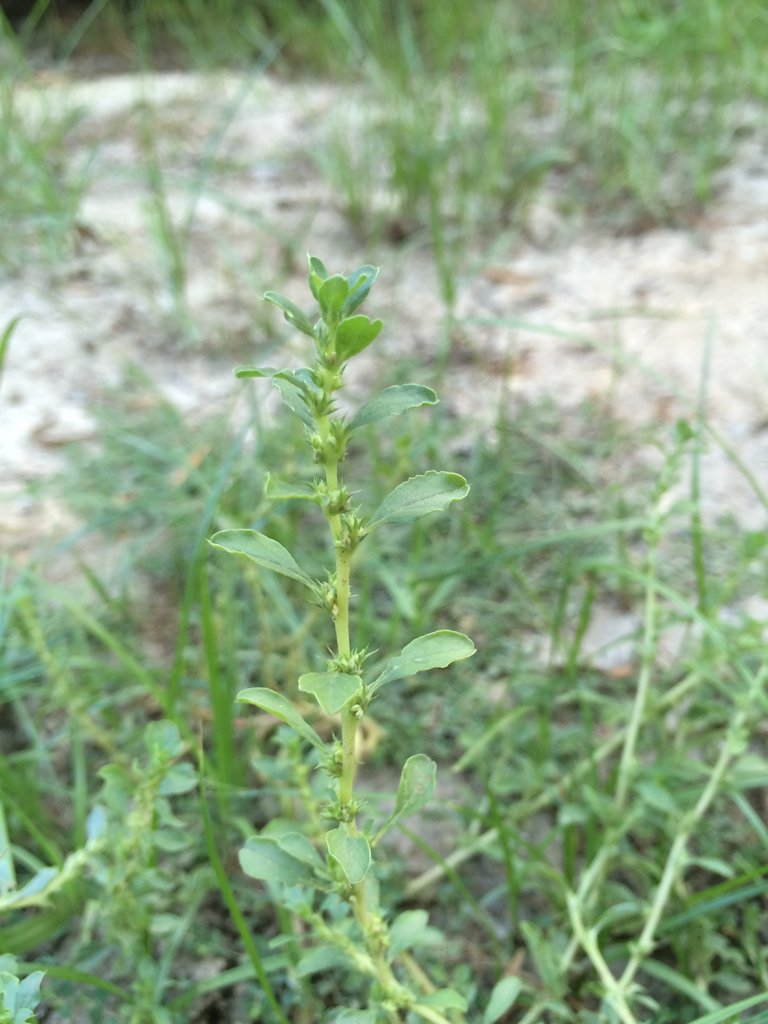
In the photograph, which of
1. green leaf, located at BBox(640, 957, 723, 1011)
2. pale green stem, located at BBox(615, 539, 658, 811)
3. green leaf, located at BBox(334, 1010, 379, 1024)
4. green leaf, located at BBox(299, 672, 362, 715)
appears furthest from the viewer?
pale green stem, located at BBox(615, 539, 658, 811)

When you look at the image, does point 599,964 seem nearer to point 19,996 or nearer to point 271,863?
point 271,863

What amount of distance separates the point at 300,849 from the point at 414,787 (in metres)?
0.13

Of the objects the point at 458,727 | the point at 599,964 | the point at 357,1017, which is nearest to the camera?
the point at 357,1017

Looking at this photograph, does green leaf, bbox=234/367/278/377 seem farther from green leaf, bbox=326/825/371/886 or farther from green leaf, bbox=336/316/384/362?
green leaf, bbox=326/825/371/886

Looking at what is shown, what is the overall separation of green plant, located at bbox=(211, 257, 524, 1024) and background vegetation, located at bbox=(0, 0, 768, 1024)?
104 mm

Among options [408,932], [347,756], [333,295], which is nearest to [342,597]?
[347,756]

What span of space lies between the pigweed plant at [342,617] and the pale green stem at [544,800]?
0.32 m

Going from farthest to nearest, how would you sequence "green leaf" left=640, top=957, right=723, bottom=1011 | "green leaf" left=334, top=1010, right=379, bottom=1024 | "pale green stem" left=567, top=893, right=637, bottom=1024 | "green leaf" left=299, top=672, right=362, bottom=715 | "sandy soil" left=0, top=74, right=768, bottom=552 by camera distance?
"sandy soil" left=0, top=74, right=768, bottom=552 < "green leaf" left=640, top=957, right=723, bottom=1011 < "pale green stem" left=567, top=893, right=637, bottom=1024 < "green leaf" left=334, top=1010, right=379, bottom=1024 < "green leaf" left=299, top=672, right=362, bottom=715

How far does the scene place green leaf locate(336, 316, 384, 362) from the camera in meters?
0.58

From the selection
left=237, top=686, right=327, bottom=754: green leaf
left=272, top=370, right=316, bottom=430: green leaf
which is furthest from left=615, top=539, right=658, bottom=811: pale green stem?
left=272, top=370, right=316, bottom=430: green leaf

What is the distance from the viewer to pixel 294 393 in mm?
672

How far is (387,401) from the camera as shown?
2.15 ft

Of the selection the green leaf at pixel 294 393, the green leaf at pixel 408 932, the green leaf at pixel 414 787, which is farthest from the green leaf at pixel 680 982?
the green leaf at pixel 294 393

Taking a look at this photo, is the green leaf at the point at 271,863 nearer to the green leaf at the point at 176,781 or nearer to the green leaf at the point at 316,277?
the green leaf at the point at 176,781
